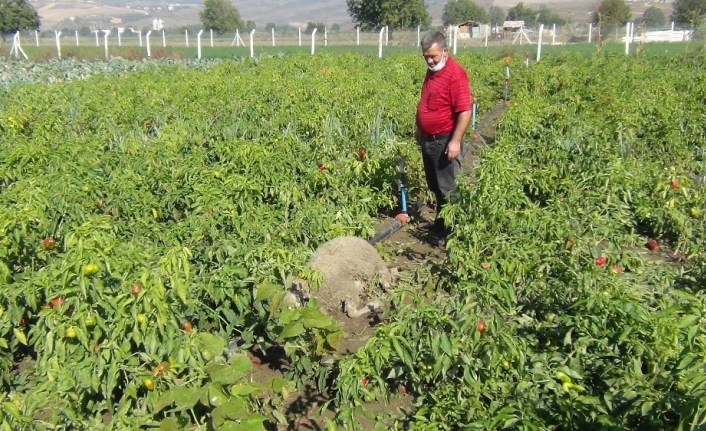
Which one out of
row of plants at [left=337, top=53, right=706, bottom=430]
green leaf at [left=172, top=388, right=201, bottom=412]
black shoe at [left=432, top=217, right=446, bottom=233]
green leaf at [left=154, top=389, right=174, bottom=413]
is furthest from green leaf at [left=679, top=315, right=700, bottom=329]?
black shoe at [left=432, top=217, right=446, bottom=233]

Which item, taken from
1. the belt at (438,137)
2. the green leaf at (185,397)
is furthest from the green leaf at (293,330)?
the belt at (438,137)

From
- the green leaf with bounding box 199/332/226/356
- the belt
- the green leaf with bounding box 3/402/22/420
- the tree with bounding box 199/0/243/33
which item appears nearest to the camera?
the green leaf with bounding box 3/402/22/420

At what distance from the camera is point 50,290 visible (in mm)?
3021

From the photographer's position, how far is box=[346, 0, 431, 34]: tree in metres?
47.2

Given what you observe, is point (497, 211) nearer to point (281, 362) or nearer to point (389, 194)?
point (281, 362)

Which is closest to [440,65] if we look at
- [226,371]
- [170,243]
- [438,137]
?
[438,137]

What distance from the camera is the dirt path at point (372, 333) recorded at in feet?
10.9

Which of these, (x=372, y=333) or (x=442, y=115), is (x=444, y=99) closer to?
(x=442, y=115)

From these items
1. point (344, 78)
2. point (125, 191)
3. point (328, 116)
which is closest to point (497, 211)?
point (125, 191)

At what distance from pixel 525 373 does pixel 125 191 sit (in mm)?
2896

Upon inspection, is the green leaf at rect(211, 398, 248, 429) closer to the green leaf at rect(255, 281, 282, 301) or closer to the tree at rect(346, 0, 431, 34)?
the green leaf at rect(255, 281, 282, 301)

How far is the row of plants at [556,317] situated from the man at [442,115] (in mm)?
419

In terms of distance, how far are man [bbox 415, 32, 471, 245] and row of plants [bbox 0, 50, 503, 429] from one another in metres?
0.57

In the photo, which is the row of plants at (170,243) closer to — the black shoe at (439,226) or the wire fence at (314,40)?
the black shoe at (439,226)
